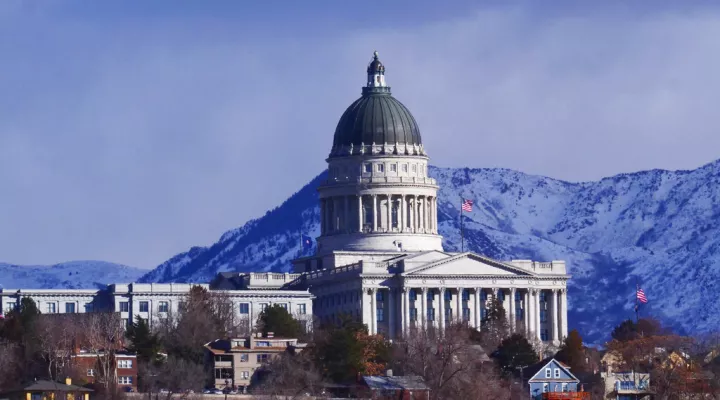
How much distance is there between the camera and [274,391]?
7859 inches

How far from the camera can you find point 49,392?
195m

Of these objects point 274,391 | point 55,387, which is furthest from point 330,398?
point 55,387

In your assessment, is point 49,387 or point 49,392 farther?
point 49,387

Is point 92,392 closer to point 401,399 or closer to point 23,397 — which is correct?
point 23,397

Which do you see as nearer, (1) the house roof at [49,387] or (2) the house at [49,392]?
(2) the house at [49,392]

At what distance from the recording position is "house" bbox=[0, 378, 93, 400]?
194m

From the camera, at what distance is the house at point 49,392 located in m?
194

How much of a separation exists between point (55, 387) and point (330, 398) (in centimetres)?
1797

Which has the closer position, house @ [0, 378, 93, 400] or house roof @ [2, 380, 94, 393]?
house @ [0, 378, 93, 400]

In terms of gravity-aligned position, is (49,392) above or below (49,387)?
below

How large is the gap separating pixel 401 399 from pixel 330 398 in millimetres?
4569

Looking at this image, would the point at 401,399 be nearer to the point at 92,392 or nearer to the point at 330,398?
the point at 330,398

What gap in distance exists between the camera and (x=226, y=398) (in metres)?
198

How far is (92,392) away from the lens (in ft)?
644
